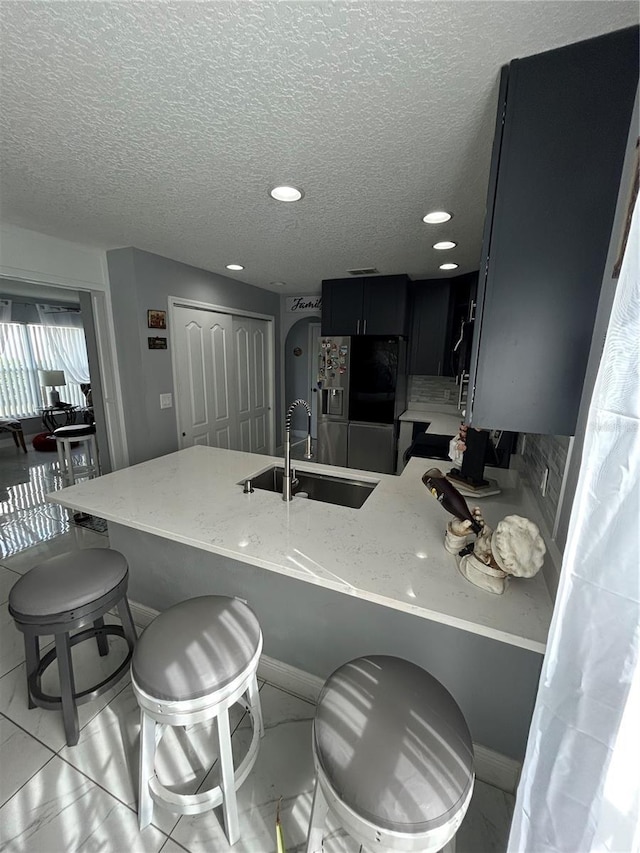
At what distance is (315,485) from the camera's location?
1989 mm

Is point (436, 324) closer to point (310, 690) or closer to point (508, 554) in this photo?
point (508, 554)

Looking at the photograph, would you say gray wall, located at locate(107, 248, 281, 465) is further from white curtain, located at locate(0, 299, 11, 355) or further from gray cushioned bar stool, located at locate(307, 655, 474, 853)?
white curtain, located at locate(0, 299, 11, 355)

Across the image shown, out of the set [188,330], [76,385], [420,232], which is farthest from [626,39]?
[76,385]

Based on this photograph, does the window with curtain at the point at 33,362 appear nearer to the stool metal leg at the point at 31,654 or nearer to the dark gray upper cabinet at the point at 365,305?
the dark gray upper cabinet at the point at 365,305

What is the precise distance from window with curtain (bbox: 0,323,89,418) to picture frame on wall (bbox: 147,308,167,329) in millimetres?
4867

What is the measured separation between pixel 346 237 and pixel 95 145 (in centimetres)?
149

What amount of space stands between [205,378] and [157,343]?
72 cm

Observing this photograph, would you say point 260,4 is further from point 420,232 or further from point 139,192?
point 420,232

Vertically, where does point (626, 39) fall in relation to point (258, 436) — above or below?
above

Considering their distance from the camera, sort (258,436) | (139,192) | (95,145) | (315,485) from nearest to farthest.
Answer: (95,145), (139,192), (315,485), (258,436)

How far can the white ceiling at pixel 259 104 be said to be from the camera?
0.78m

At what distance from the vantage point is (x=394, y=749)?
75 cm

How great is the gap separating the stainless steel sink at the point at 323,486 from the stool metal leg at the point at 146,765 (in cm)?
102

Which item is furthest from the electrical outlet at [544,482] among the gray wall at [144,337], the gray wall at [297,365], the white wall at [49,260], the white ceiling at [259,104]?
the gray wall at [297,365]
